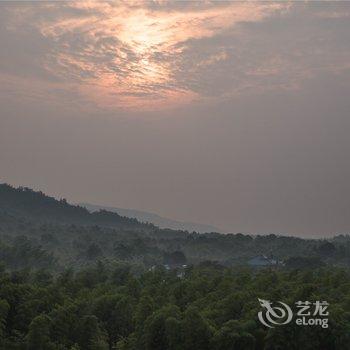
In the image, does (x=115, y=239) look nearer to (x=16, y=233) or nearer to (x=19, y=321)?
(x=16, y=233)

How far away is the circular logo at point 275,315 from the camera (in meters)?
23.8

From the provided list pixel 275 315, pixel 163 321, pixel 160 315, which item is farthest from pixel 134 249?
pixel 275 315

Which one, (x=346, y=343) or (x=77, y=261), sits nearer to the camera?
(x=346, y=343)

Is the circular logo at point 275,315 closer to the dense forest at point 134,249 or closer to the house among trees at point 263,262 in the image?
the dense forest at point 134,249

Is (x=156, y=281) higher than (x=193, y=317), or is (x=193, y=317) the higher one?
(x=156, y=281)

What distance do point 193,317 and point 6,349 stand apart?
28.7 ft

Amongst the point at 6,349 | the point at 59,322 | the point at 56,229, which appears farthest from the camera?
the point at 56,229

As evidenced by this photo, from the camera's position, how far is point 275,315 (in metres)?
24.8

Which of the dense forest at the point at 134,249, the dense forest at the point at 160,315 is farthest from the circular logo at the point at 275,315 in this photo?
the dense forest at the point at 134,249

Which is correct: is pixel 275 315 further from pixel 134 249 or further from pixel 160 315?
pixel 134 249

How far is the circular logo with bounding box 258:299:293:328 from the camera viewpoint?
78.2ft

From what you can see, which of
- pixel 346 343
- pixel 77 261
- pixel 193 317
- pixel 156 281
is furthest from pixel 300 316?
pixel 77 261

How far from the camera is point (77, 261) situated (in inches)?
3787

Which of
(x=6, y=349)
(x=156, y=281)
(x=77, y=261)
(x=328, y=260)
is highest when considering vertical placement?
(x=328, y=260)
